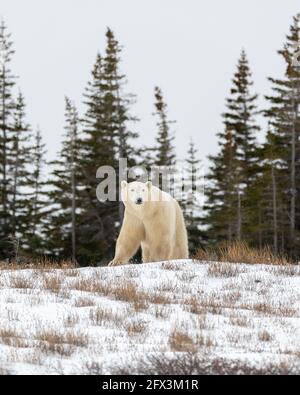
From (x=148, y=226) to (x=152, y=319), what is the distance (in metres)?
5.77

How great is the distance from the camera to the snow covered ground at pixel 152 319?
499 cm

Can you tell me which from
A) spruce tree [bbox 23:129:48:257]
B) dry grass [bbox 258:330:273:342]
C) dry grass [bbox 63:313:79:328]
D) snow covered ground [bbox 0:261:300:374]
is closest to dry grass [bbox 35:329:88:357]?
snow covered ground [bbox 0:261:300:374]

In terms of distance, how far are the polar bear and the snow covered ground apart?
2403 mm

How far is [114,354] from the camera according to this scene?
5.25 meters

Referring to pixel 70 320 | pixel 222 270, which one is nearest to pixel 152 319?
pixel 70 320

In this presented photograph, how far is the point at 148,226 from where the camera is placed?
1236 centimetres

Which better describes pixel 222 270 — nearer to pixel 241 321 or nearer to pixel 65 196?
pixel 241 321

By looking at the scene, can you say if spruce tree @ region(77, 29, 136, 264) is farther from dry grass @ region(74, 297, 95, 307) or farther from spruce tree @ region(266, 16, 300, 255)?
dry grass @ region(74, 297, 95, 307)

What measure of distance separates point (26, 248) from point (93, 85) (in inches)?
380

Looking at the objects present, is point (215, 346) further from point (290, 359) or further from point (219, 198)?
point (219, 198)

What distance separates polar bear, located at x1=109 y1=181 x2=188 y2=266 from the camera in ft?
40.3

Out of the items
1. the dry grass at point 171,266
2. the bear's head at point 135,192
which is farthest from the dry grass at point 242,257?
the bear's head at point 135,192

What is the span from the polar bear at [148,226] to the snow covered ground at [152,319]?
7.88ft

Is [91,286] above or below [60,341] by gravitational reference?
above
